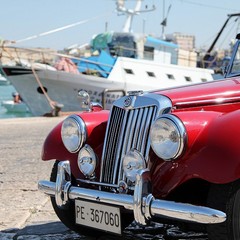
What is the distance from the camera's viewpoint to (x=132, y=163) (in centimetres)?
334

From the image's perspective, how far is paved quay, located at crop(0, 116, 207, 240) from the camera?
4.23m

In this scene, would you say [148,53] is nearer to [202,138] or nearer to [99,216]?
[99,216]

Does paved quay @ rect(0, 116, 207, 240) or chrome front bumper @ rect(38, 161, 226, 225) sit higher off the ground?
chrome front bumper @ rect(38, 161, 226, 225)

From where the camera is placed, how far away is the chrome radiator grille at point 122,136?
3.37 m

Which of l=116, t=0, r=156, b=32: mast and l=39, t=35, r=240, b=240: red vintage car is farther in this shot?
l=116, t=0, r=156, b=32: mast

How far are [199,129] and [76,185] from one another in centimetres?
108

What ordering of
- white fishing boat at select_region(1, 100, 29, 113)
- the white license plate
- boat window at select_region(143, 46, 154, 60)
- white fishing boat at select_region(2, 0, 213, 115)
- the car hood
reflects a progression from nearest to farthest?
the white license plate, the car hood, white fishing boat at select_region(2, 0, 213, 115), boat window at select_region(143, 46, 154, 60), white fishing boat at select_region(1, 100, 29, 113)

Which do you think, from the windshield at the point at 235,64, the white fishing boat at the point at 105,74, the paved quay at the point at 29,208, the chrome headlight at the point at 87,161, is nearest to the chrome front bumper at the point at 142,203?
the chrome headlight at the point at 87,161

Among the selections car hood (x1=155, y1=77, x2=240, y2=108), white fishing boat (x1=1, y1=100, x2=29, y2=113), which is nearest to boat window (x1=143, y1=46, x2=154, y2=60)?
white fishing boat (x1=1, y1=100, x2=29, y2=113)

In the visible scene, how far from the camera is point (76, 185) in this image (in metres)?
3.72

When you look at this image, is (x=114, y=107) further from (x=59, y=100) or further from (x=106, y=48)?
(x=106, y=48)

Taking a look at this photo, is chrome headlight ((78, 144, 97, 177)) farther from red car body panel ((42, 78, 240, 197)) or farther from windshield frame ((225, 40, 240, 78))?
windshield frame ((225, 40, 240, 78))

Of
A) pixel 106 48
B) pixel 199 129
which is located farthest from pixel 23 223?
pixel 106 48

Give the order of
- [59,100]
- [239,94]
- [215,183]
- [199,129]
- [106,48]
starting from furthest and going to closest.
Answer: [106,48] < [59,100] < [239,94] < [199,129] < [215,183]
